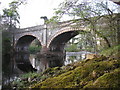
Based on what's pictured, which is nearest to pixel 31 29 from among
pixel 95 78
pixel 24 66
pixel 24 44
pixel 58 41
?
pixel 58 41

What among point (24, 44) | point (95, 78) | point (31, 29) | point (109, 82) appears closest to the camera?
point (109, 82)

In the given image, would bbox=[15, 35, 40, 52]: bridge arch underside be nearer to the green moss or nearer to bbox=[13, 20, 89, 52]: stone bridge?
bbox=[13, 20, 89, 52]: stone bridge

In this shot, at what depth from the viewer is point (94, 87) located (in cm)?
75

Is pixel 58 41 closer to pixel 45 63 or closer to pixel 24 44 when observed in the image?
pixel 24 44

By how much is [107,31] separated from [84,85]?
1.95 m

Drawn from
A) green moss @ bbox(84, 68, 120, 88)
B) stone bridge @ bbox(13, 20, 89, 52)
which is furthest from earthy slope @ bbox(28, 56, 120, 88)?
stone bridge @ bbox(13, 20, 89, 52)

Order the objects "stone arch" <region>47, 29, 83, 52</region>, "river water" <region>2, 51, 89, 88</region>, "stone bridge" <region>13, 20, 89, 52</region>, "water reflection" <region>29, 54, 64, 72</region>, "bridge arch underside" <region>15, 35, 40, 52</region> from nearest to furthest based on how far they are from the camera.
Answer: "river water" <region>2, 51, 89, 88</region>
"water reflection" <region>29, 54, 64, 72</region>
"stone bridge" <region>13, 20, 89, 52</region>
"stone arch" <region>47, 29, 83, 52</region>
"bridge arch underside" <region>15, 35, 40, 52</region>

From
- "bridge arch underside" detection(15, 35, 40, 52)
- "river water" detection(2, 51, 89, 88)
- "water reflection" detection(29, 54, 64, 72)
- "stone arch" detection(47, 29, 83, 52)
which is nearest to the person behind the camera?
"river water" detection(2, 51, 89, 88)

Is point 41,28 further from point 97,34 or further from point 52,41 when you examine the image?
point 97,34

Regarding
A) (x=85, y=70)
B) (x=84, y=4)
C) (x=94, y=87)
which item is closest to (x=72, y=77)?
(x=85, y=70)

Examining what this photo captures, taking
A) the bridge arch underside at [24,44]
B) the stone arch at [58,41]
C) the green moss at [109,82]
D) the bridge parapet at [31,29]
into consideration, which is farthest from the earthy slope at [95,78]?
the bridge arch underside at [24,44]

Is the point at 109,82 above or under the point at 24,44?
under

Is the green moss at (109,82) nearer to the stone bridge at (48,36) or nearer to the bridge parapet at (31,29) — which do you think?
the stone bridge at (48,36)

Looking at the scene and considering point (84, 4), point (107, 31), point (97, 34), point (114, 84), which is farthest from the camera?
point (97, 34)
